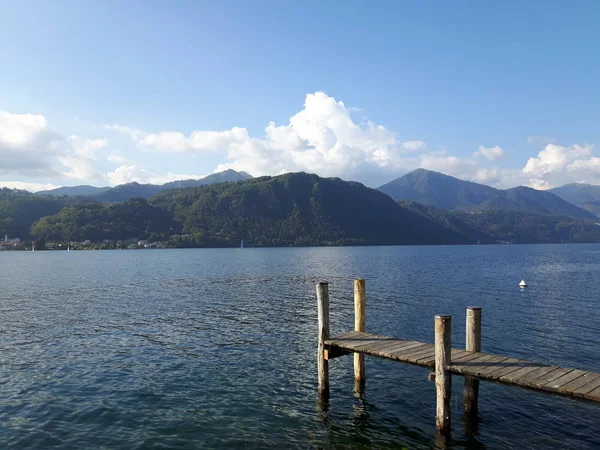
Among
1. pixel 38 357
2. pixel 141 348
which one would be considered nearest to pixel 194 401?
pixel 141 348

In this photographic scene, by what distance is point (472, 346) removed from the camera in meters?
16.9

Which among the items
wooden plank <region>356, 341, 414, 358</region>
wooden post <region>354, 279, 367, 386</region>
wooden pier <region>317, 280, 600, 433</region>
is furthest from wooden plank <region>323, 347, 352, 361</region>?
wooden post <region>354, 279, 367, 386</region>

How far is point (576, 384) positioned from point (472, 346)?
4.27 m

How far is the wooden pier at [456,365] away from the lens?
43.3 ft

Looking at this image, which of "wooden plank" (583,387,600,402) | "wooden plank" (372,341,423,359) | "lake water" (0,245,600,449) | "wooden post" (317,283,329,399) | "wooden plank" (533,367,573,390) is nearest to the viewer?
"wooden plank" (583,387,600,402)

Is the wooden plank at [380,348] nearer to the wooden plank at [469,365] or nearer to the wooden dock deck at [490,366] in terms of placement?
the wooden dock deck at [490,366]

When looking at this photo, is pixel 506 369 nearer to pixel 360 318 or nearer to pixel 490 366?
pixel 490 366

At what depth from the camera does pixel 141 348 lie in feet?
92.1

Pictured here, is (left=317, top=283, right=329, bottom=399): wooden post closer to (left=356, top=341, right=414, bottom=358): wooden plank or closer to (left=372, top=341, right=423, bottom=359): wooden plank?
(left=356, top=341, right=414, bottom=358): wooden plank

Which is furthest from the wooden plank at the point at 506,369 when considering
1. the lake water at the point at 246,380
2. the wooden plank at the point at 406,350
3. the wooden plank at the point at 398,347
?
the wooden plank at the point at 398,347

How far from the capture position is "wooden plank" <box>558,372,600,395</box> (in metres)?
12.5

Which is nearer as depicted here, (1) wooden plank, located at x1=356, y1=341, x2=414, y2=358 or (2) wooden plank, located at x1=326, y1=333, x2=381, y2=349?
(1) wooden plank, located at x1=356, y1=341, x2=414, y2=358

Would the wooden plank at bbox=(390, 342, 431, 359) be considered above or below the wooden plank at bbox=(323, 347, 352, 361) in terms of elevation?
above

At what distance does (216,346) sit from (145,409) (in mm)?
10491
